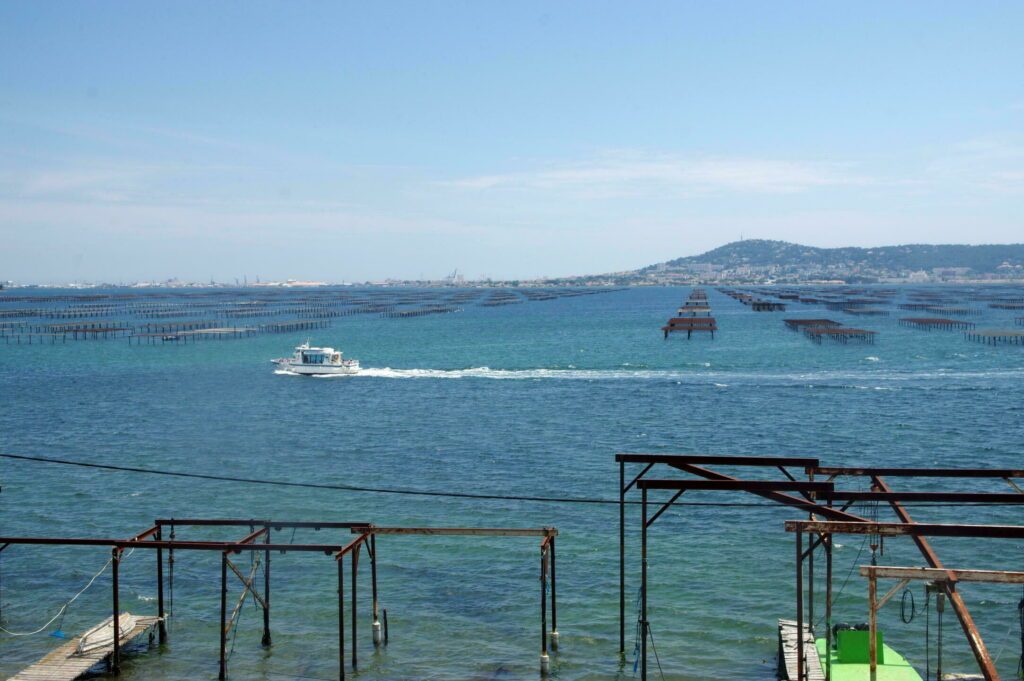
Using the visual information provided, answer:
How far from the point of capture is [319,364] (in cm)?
8712

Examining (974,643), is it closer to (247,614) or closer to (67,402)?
(247,614)

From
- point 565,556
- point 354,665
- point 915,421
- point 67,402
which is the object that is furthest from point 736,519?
point 67,402

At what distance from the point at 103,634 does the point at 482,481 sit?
2069 centimetres

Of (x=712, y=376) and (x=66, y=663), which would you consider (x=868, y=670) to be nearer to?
(x=66, y=663)

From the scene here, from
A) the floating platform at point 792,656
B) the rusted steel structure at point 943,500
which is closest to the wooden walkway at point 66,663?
the floating platform at point 792,656

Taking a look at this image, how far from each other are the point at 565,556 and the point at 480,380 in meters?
51.3

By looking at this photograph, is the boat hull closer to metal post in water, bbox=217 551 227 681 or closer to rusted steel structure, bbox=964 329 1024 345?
metal post in water, bbox=217 551 227 681

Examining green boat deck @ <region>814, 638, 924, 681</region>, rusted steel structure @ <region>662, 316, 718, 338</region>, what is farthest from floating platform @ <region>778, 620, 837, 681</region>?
rusted steel structure @ <region>662, 316, 718, 338</region>

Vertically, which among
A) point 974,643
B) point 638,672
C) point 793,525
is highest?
point 793,525

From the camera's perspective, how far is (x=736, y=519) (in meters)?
35.3

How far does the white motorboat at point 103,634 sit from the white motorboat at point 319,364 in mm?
63266

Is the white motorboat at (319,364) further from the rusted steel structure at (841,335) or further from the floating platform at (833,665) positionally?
the floating platform at (833,665)

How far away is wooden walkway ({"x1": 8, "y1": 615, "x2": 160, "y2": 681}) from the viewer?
2108 cm

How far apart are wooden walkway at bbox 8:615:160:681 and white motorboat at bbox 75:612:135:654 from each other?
3.8 inches
